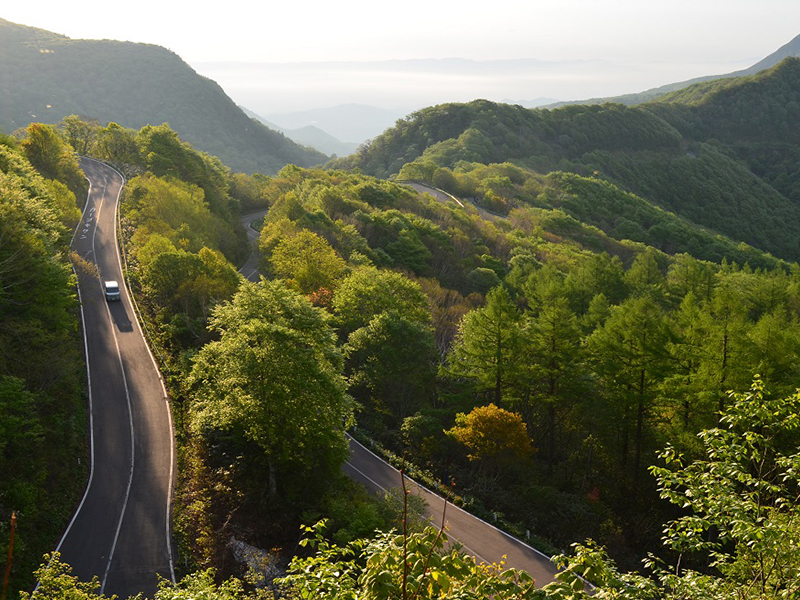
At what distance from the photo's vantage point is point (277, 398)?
24797 mm

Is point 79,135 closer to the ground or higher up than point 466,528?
higher up

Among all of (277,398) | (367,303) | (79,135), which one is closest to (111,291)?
(367,303)

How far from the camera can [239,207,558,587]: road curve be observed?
27.3 meters

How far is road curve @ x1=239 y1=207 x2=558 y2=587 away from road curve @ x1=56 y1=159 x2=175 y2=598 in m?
10.4

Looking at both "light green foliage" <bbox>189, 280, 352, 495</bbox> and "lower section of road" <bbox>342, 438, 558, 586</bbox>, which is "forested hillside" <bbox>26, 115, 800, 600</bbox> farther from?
"lower section of road" <bbox>342, 438, 558, 586</bbox>

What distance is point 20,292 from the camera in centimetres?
3105

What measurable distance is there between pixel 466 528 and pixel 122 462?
A: 17949 mm

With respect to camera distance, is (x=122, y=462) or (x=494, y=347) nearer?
(x=122, y=462)

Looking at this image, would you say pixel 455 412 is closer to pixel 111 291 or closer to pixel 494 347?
pixel 494 347

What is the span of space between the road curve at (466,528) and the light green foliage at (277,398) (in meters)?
4.72

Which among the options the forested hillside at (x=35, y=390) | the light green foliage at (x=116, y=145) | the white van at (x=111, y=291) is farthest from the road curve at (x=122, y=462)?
the light green foliage at (x=116, y=145)

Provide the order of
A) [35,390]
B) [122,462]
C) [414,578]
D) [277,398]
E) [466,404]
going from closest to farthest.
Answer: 1. [414,578]
2. [277,398]
3. [35,390]
4. [122,462]
5. [466,404]

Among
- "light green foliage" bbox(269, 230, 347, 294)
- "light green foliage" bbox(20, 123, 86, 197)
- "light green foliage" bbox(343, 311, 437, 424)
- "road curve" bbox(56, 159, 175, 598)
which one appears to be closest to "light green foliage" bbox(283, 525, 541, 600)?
"road curve" bbox(56, 159, 175, 598)

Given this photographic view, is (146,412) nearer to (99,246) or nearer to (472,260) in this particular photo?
(99,246)
